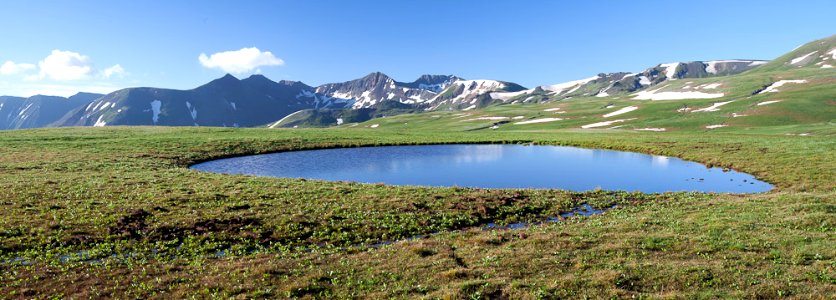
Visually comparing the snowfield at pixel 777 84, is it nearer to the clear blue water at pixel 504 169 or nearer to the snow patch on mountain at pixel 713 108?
the snow patch on mountain at pixel 713 108

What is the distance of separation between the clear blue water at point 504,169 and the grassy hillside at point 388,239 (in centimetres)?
728

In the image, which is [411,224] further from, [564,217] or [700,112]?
[700,112]

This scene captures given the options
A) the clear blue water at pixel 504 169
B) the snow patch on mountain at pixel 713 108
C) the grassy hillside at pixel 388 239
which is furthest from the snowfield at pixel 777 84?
the grassy hillside at pixel 388 239

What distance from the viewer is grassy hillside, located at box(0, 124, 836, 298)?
60.2 ft

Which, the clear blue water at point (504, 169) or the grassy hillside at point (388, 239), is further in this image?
the clear blue water at point (504, 169)

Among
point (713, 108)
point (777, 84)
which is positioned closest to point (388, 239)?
point (713, 108)

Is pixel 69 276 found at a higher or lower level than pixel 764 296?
higher

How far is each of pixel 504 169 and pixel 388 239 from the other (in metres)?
35.6

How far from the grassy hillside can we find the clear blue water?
23.9 feet

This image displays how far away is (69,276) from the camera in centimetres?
1988

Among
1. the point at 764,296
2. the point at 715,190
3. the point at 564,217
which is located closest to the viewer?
the point at 764,296

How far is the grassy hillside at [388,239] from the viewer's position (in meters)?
18.3

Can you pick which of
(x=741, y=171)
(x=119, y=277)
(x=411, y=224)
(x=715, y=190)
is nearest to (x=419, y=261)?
(x=411, y=224)

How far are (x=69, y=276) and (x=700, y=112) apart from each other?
16591cm
